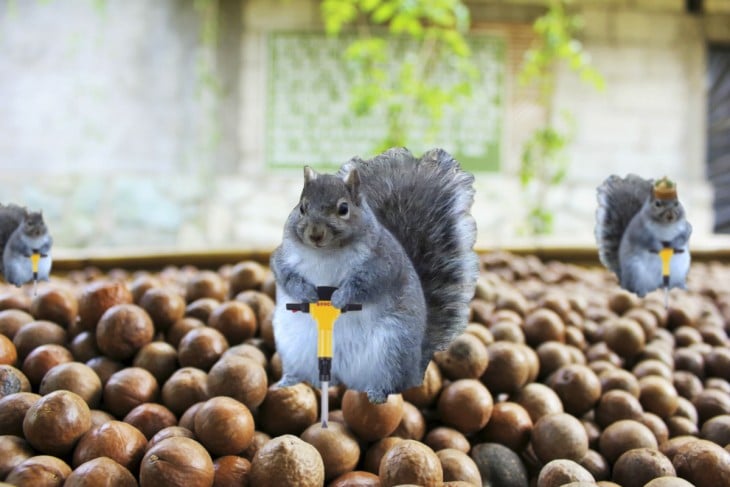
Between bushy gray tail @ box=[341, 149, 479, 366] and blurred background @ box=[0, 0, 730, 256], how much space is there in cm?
395

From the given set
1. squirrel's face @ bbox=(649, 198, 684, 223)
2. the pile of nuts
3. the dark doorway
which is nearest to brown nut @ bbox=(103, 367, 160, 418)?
the pile of nuts

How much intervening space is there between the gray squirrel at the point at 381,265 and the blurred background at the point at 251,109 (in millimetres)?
3954

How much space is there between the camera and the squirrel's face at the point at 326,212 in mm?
Result: 671

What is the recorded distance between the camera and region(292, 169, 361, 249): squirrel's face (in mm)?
671

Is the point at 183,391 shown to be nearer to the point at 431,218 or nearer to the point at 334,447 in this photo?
the point at 334,447

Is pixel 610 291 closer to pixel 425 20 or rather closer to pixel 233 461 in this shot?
pixel 233 461

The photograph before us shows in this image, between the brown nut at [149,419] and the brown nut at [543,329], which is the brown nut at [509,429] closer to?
the brown nut at [543,329]

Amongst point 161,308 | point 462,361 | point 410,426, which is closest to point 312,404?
point 410,426

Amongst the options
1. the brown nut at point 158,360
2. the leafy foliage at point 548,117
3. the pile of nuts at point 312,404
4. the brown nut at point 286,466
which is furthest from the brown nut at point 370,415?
the leafy foliage at point 548,117

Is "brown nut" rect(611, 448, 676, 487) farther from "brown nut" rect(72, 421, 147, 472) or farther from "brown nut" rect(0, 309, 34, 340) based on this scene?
"brown nut" rect(0, 309, 34, 340)

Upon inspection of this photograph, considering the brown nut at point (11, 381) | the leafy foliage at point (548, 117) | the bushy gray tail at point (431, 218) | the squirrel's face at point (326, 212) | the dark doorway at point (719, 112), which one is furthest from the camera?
the dark doorway at point (719, 112)

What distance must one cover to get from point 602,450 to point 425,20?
14.0 feet

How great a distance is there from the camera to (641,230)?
95 centimetres

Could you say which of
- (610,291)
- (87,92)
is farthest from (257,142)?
(610,291)
